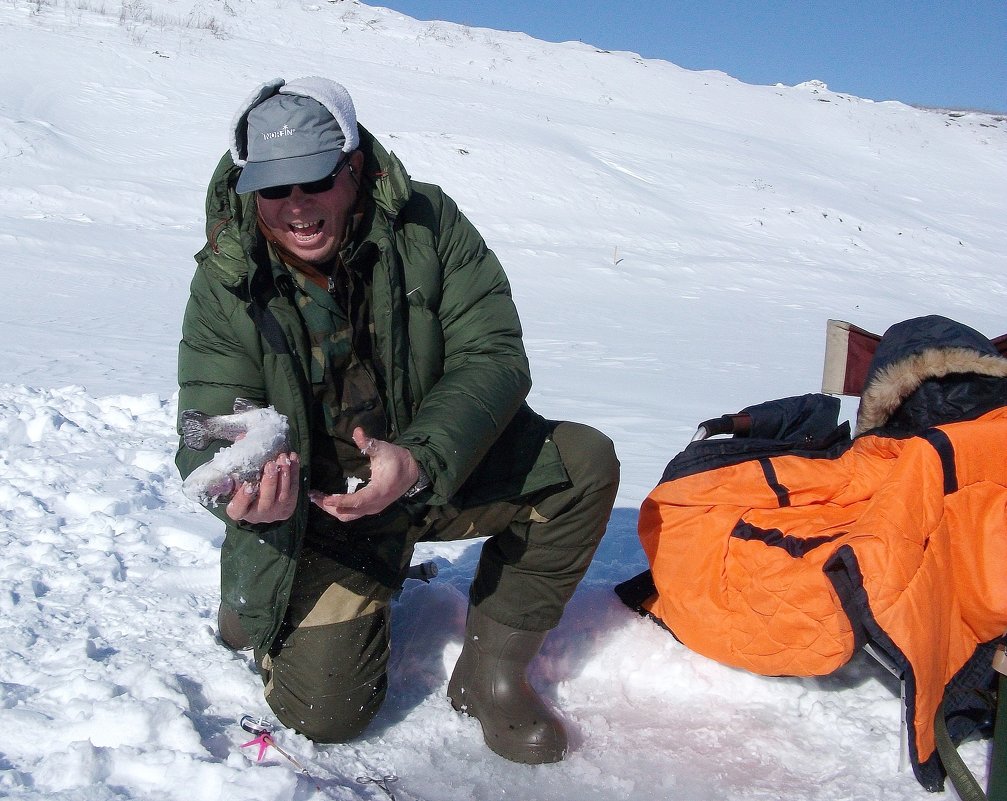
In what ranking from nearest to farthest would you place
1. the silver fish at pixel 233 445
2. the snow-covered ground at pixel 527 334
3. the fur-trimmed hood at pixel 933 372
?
the silver fish at pixel 233 445
the snow-covered ground at pixel 527 334
the fur-trimmed hood at pixel 933 372

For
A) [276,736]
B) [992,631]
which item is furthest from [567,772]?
[992,631]

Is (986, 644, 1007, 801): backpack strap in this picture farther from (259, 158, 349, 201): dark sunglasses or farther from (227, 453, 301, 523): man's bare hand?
(259, 158, 349, 201): dark sunglasses

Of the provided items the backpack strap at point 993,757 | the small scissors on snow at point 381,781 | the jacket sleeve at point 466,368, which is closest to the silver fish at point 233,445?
the jacket sleeve at point 466,368

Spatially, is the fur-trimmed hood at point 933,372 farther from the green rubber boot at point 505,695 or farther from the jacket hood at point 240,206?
the jacket hood at point 240,206

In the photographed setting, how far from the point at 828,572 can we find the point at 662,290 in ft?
26.4

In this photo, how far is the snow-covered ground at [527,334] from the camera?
2049 millimetres

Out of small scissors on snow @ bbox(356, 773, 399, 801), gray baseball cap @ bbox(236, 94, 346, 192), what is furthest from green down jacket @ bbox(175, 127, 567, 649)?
small scissors on snow @ bbox(356, 773, 399, 801)

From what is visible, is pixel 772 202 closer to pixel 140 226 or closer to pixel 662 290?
pixel 662 290

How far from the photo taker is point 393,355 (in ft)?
6.56

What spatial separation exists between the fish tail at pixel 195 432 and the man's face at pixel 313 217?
434 millimetres

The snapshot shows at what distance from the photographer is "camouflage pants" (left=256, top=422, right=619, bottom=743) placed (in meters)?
2.07

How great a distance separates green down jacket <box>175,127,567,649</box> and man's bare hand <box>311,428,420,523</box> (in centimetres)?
7

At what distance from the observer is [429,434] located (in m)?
1.84

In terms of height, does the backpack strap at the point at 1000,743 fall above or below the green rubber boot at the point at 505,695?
above
